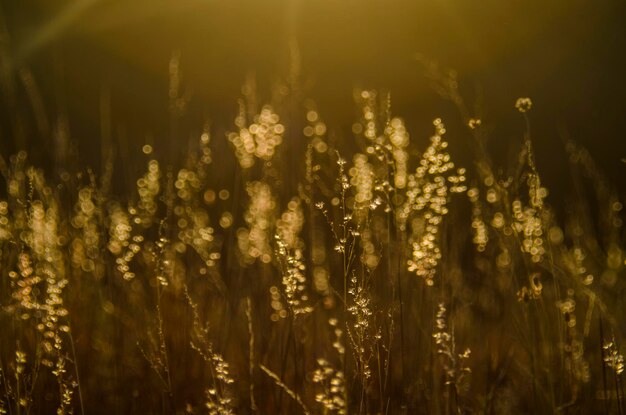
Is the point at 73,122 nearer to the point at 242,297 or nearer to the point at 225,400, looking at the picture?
the point at 242,297

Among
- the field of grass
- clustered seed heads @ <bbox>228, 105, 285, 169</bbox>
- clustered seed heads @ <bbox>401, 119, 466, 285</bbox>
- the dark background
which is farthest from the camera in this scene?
the dark background

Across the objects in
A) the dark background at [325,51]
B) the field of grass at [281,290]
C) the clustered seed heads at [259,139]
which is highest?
the dark background at [325,51]

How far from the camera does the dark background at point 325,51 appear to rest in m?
5.89

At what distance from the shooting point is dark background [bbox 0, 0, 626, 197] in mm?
5891

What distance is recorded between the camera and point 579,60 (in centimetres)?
690

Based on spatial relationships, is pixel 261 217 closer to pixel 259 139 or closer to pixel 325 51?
pixel 259 139

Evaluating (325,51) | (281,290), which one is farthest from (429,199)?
(325,51)

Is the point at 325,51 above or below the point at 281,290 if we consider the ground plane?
above

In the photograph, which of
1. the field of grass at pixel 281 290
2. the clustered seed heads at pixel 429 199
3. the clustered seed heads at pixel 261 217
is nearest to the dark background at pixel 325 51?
the field of grass at pixel 281 290

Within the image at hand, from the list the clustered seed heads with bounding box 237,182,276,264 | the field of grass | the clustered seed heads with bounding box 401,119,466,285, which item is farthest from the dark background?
the clustered seed heads with bounding box 401,119,466,285

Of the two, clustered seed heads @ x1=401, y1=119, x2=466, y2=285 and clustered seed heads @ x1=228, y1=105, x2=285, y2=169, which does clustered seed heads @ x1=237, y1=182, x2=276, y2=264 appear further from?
clustered seed heads @ x1=401, y1=119, x2=466, y2=285

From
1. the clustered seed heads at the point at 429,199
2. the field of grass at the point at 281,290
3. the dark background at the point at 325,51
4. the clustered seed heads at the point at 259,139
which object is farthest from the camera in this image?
the dark background at the point at 325,51

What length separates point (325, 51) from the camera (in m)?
7.07

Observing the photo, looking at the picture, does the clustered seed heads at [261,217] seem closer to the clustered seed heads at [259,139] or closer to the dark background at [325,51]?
the clustered seed heads at [259,139]
